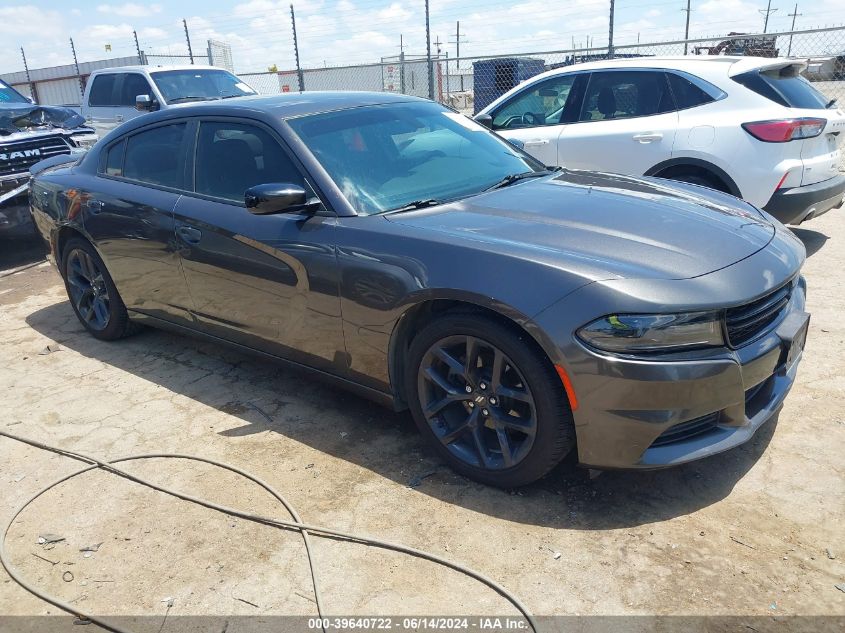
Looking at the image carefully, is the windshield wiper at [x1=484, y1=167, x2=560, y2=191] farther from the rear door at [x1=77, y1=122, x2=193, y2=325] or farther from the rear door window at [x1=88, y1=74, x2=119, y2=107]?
the rear door window at [x1=88, y1=74, x2=119, y2=107]

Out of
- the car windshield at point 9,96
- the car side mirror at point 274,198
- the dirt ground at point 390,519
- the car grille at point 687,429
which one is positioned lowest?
the dirt ground at point 390,519

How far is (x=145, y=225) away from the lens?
4.10 metres

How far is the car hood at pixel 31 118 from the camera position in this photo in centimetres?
771

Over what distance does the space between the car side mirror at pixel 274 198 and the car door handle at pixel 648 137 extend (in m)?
3.73

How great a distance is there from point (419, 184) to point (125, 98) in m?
9.13

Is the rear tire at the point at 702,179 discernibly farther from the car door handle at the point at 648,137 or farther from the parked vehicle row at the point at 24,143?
the parked vehicle row at the point at 24,143

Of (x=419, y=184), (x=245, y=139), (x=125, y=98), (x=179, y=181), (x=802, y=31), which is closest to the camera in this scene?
(x=419, y=184)

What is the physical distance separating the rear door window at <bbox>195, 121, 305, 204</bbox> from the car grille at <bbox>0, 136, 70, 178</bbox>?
14.8ft

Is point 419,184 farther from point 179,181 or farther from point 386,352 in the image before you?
point 179,181

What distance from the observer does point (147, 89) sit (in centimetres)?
1038

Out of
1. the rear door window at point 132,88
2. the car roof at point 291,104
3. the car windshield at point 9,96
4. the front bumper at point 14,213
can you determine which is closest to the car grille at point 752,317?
the car roof at point 291,104

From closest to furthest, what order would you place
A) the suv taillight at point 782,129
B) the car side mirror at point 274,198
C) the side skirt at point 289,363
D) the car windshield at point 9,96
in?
the car side mirror at point 274,198 → the side skirt at point 289,363 → the suv taillight at point 782,129 → the car windshield at point 9,96

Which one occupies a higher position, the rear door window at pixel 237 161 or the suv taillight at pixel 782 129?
the rear door window at pixel 237 161

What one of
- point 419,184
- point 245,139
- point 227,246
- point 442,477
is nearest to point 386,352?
point 442,477
